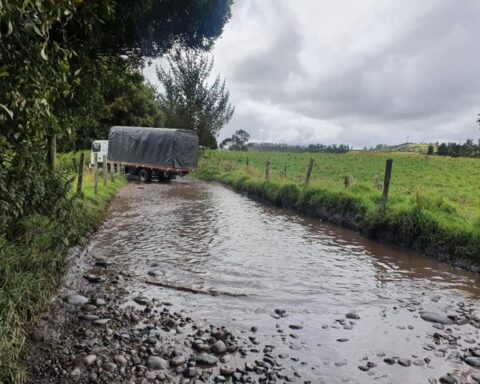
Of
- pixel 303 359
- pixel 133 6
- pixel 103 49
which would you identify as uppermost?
pixel 133 6

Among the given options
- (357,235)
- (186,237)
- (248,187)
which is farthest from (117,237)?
(248,187)

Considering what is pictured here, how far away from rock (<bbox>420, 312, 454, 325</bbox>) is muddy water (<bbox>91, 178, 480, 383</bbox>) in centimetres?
12

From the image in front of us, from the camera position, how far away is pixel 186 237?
11383 millimetres

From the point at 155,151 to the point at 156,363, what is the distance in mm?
24129

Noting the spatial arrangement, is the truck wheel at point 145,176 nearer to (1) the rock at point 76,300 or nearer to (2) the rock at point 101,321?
(1) the rock at point 76,300

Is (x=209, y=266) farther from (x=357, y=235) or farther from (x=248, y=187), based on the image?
(x=248, y=187)

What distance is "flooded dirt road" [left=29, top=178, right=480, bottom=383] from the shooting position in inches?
201

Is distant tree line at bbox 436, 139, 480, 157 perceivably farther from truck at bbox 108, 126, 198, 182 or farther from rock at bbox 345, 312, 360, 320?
rock at bbox 345, 312, 360, 320

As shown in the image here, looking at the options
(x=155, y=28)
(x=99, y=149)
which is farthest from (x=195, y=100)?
(x=155, y=28)

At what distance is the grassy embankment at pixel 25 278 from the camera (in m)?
4.09

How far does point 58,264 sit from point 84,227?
3353 mm

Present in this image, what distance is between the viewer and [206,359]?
194 inches

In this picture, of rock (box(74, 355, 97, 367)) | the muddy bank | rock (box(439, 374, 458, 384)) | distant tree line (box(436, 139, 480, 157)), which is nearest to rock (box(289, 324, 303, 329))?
the muddy bank

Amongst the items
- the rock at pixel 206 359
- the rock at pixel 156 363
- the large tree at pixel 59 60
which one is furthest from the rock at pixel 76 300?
the rock at pixel 206 359
